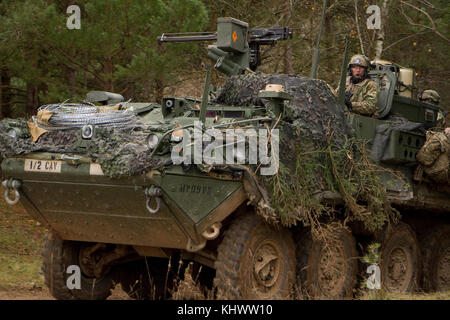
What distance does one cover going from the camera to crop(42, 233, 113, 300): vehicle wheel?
7.54 metres

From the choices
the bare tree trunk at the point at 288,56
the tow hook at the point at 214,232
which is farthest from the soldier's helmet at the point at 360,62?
the bare tree trunk at the point at 288,56

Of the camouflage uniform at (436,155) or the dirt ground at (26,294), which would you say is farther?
the camouflage uniform at (436,155)

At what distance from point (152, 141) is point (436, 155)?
3.60 meters

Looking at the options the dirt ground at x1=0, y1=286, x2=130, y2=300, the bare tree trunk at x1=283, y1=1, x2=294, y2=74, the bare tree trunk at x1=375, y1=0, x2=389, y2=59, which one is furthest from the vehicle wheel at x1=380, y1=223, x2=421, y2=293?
the bare tree trunk at x1=283, y1=1, x2=294, y2=74

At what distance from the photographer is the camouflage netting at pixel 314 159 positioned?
6.70m

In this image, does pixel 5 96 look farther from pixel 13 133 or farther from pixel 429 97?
pixel 429 97

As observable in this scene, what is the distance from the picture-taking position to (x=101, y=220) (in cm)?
674

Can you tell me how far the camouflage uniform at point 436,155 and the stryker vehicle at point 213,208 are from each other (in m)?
0.12

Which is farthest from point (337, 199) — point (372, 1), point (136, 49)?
point (372, 1)

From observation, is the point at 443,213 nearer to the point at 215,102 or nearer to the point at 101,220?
the point at 215,102

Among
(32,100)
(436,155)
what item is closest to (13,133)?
(436,155)

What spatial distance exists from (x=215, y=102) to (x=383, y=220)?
6.69ft

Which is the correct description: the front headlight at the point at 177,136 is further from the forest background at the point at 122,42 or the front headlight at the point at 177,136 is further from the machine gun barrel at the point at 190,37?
the forest background at the point at 122,42
